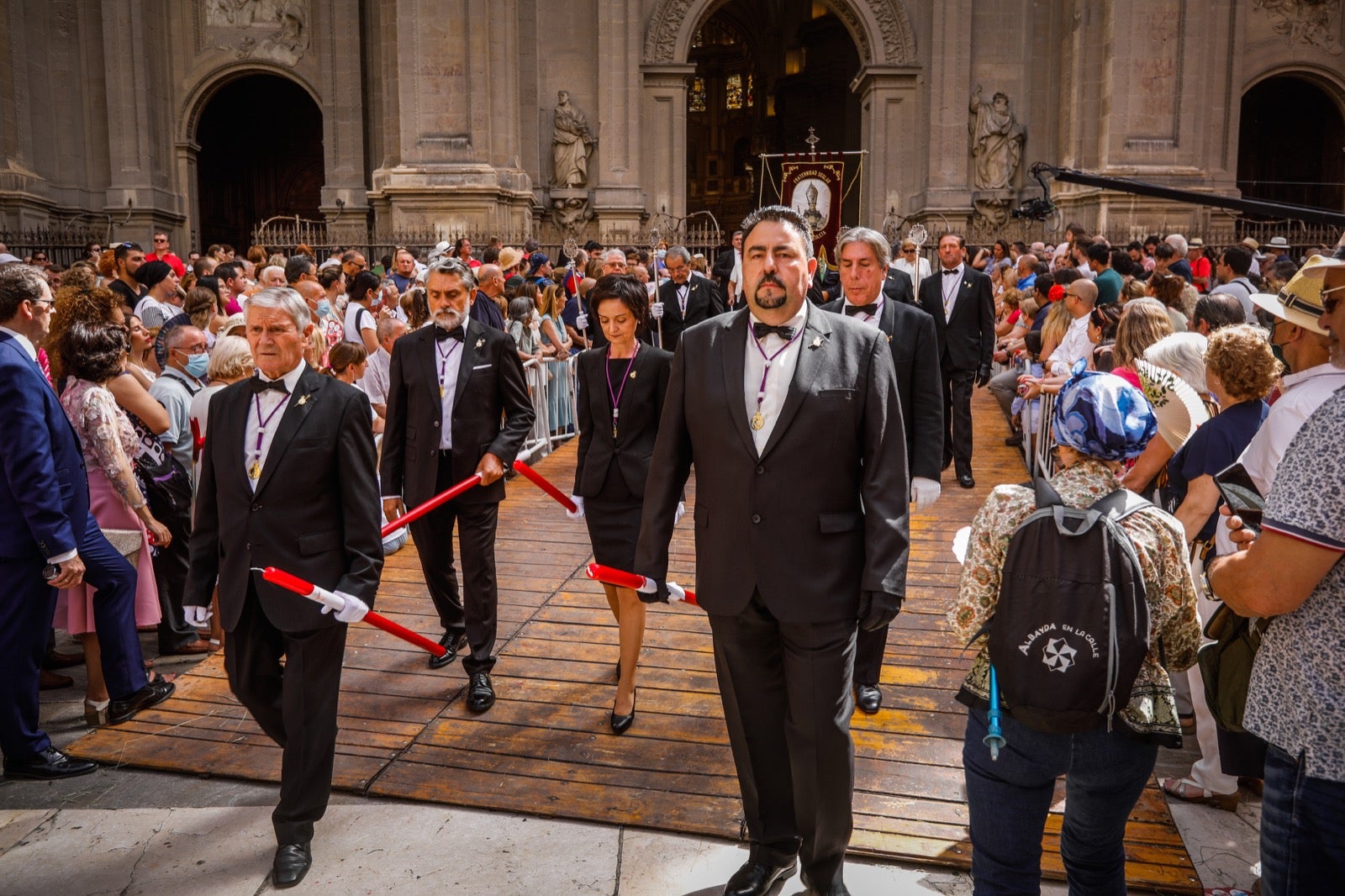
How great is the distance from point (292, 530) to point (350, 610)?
39 centimetres

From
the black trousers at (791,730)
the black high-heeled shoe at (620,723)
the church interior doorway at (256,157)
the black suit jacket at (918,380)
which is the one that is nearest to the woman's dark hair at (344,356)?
the black high-heeled shoe at (620,723)

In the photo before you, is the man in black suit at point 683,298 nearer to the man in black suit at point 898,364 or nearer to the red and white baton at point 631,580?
the man in black suit at point 898,364

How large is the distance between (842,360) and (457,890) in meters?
2.26

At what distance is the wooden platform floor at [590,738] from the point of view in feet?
13.6

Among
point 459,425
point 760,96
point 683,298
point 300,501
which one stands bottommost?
point 300,501

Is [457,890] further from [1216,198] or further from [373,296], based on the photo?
[373,296]

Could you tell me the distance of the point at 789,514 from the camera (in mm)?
3334

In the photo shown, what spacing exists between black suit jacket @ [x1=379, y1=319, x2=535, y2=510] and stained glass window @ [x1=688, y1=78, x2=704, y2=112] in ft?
113

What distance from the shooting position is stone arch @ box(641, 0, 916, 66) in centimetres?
2283

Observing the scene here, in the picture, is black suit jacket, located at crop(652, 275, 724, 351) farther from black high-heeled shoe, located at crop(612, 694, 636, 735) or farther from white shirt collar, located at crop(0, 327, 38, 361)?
white shirt collar, located at crop(0, 327, 38, 361)

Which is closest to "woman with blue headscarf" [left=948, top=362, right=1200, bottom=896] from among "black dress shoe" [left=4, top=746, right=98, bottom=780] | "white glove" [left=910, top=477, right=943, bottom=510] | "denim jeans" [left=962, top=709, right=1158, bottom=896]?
"denim jeans" [left=962, top=709, right=1158, bottom=896]

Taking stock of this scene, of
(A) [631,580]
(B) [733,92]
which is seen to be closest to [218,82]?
(B) [733,92]

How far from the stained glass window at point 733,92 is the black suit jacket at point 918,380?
34.1m

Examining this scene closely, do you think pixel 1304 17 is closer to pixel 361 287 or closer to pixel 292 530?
pixel 361 287
